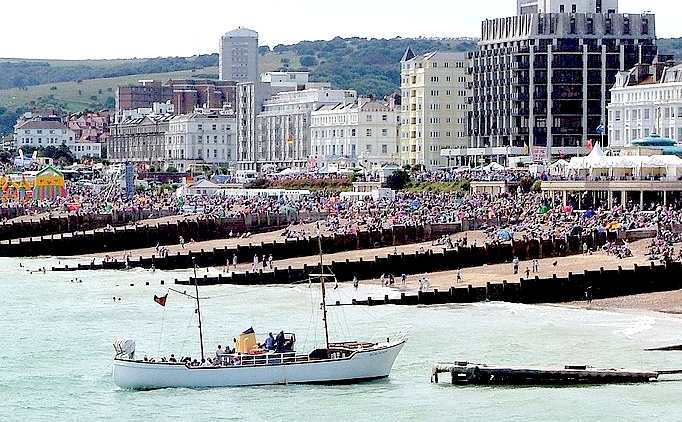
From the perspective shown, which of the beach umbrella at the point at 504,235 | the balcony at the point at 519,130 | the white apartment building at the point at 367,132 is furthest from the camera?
the white apartment building at the point at 367,132

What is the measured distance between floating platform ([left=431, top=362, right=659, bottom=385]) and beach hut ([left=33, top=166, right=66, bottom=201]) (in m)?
122

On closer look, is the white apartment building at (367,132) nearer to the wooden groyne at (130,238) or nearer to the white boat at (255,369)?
the wooden groyne at (130,238)

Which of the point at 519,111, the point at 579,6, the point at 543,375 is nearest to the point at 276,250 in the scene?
the point at 543,375

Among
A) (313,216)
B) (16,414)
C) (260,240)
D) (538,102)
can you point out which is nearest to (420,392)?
(16,414)

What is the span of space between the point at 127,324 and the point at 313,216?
181 ft

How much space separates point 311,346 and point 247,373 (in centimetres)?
789

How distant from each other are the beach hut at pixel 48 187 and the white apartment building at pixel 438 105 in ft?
120

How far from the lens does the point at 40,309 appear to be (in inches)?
3022

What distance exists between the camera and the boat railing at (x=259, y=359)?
51062mm

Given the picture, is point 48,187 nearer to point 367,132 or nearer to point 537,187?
point 367,132

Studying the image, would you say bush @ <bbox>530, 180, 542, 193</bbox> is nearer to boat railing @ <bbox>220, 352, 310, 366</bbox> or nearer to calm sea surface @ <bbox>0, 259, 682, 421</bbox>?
calm sea surface @ <bbox>0, 259, 682, 421</bbox>

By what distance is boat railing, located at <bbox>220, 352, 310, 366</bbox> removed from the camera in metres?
51.1

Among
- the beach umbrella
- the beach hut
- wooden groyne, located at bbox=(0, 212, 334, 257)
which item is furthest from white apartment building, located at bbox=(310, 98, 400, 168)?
the beach umbrella

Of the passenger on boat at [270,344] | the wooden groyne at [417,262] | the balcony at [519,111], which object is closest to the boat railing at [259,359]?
the passenger on boat at [270,344]
